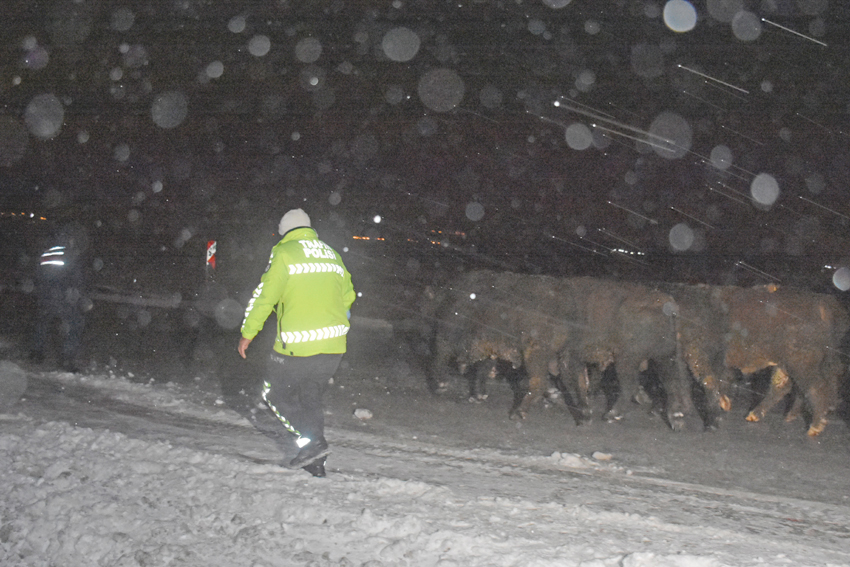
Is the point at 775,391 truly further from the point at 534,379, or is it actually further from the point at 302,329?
the point at 302,329

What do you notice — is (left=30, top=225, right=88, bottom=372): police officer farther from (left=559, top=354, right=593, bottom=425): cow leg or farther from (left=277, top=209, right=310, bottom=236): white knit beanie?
(left=559, top=354, right=593, bottom=425): cow leg

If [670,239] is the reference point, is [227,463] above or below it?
below

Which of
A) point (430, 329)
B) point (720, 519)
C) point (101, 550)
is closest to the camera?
point (101, 550)

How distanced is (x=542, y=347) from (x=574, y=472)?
10.4 feet

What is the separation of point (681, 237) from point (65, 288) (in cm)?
2681

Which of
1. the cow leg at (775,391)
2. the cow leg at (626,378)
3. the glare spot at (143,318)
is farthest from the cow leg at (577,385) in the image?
the glare spot at (143,318)

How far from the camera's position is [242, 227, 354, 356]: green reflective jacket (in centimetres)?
552

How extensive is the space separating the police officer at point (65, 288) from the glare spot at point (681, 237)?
2429 centimetres

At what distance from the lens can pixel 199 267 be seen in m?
30.0

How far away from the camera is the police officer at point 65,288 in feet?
33.8

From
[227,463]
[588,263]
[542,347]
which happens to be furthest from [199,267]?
[227,463]

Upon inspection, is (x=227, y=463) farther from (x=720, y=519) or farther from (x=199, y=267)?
(x=199, y=267)

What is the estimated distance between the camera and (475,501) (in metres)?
5.40

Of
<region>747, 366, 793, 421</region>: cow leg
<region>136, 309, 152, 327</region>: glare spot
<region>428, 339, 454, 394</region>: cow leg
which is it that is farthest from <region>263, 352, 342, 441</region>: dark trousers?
<region>136, 309, 152, 327</region>: glare spot
